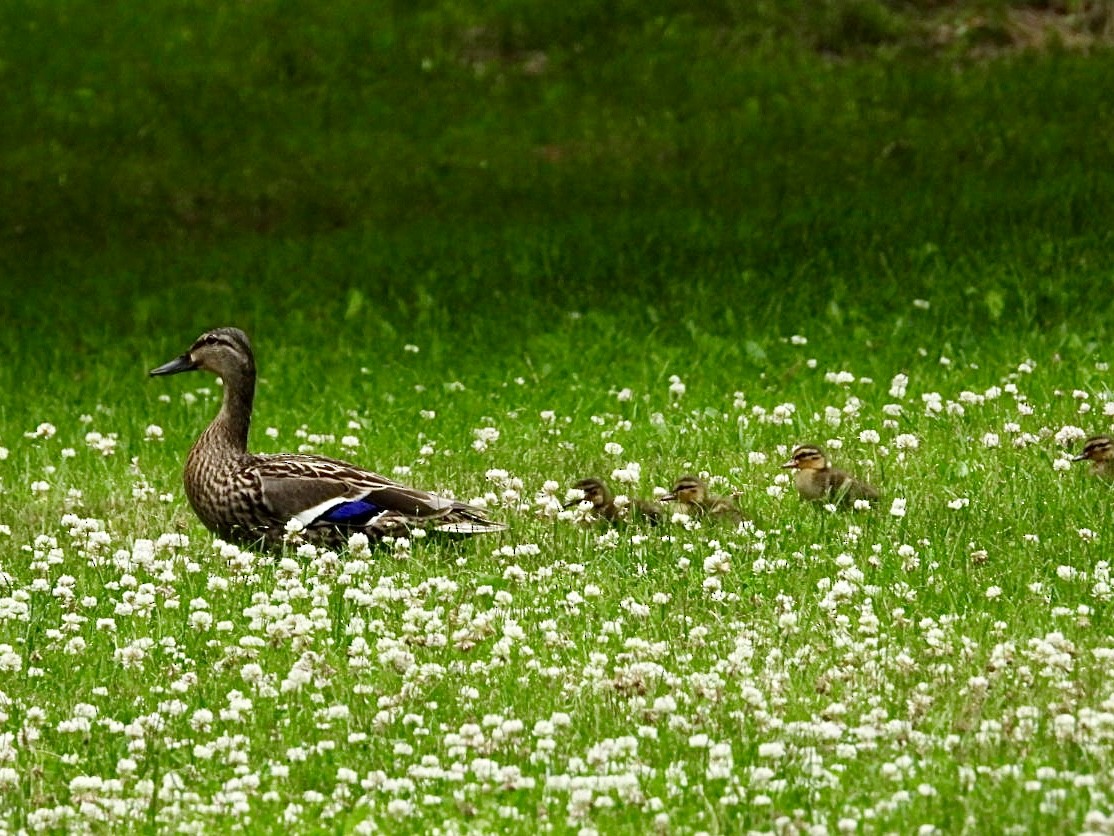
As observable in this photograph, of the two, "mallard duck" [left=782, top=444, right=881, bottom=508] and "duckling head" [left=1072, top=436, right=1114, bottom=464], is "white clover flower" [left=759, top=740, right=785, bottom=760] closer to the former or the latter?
"mallard duck" [left=782, top=444, right=881, bottom=508]

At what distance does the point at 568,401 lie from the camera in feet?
47.7

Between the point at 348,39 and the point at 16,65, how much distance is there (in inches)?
197

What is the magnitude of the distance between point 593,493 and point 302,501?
1.67 m

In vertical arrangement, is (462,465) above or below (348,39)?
below

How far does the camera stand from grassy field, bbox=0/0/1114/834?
264 inches

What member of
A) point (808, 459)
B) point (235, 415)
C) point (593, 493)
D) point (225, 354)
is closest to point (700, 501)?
point (593, 493)

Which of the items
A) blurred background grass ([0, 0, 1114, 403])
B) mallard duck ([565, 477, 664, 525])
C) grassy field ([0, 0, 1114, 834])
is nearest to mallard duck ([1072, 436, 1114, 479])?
grassy field ([0, 0, 1114, 834])

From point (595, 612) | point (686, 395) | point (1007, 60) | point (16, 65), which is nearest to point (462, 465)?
point (686, 395)

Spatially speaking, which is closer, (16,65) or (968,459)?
(968,459)

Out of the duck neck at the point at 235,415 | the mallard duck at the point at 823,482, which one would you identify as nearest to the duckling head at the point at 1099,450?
the mallard duck at the point at 823,482

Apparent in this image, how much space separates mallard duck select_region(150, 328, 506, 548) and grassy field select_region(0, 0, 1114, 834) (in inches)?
9.0

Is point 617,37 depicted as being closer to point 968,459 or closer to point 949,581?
point 968,459

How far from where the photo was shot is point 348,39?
2788 centimetres

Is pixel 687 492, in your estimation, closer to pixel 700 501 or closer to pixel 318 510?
pixel 700 501
